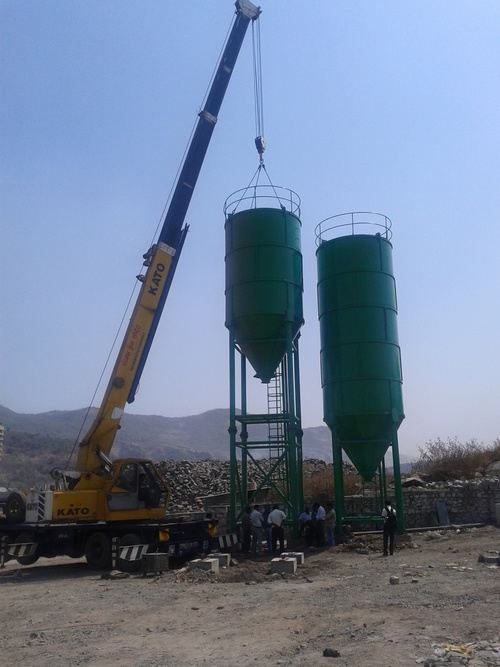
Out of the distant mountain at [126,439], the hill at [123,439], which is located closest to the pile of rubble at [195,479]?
the hill at [123,439]

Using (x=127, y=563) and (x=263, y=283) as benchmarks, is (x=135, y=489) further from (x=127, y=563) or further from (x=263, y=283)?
(x=263, y=283)

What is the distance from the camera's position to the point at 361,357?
17.2m

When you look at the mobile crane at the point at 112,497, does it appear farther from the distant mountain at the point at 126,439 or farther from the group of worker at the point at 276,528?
the distant mountain at the point at 126,439

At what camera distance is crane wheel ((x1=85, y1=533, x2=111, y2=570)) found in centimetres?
1427

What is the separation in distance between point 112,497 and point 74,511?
0.88 meters

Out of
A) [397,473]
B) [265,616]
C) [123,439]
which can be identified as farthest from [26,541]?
[123,439]

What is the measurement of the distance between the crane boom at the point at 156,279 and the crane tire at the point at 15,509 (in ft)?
5.15

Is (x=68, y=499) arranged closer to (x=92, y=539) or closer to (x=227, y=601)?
(x=92, y=539)

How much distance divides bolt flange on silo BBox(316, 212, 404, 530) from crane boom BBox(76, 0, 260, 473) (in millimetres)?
4599

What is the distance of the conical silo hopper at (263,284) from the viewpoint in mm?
17438

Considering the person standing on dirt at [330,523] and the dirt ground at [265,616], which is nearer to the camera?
the dirt ground at [265,616]

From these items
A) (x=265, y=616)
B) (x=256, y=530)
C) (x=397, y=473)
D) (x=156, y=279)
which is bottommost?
(x=265, y=616)

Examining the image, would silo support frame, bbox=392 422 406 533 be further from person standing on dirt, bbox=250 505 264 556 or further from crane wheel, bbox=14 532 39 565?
crane wheel, bbox=14 532 39 565

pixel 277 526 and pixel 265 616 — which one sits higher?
pixel 277 526
